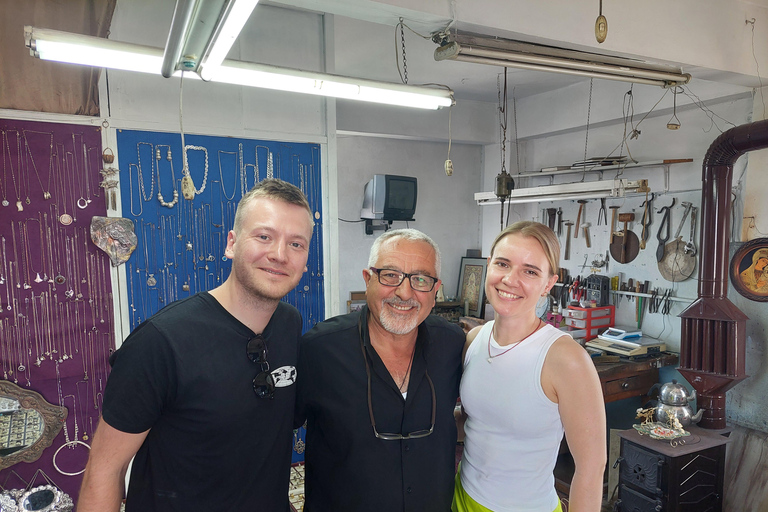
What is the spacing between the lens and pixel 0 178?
3041 millimetres

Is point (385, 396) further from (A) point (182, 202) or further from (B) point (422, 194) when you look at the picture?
(B) point (422, 194)

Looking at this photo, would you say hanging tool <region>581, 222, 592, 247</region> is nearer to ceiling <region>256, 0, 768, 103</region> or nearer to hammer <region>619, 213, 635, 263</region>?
hammer <region>619, 213, 635, 263</region>

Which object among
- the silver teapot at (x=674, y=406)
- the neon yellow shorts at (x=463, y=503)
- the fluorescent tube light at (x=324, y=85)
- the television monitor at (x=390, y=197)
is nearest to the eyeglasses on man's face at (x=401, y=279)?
the neon yellow shorts at (x=463, y=503)

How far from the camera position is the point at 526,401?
177cm

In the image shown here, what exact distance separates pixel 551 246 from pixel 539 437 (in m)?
0.70

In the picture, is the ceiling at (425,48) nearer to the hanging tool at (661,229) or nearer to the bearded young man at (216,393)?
the hanging tool at (661,229)

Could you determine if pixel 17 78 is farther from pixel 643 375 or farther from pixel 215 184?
pixel 643 375

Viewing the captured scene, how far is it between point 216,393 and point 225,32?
1.24m

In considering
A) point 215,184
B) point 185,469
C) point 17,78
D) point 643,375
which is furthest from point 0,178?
point 643,375

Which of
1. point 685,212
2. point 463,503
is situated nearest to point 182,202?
point 463,503

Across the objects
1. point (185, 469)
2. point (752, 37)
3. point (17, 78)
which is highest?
point (752, 37)

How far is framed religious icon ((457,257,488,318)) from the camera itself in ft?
23.2

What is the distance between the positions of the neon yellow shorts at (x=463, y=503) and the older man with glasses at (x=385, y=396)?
2.7 inches

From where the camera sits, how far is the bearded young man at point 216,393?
1.56 meters
